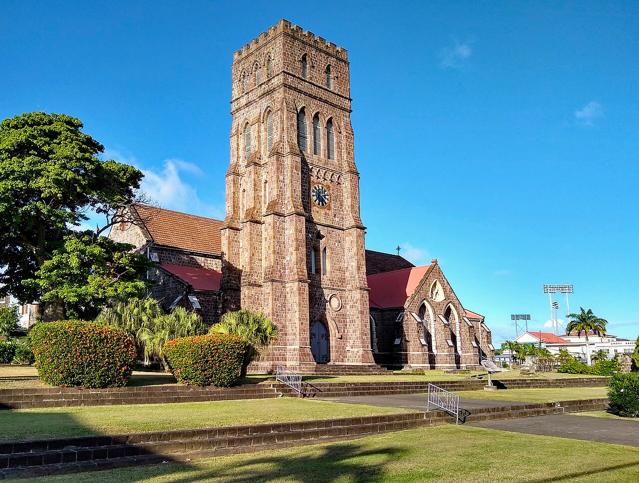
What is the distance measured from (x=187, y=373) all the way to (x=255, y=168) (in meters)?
20.4

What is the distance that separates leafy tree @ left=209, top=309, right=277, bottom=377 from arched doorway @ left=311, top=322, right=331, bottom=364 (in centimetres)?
1160

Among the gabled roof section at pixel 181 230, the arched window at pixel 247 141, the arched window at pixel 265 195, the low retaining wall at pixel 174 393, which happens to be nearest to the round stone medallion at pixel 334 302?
the arched window at pixel 265 195

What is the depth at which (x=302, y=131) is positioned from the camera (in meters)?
39.2

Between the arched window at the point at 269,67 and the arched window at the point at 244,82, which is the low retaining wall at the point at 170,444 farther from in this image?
the arched window at the point at 244,82

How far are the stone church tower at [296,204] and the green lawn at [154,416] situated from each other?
647 inches

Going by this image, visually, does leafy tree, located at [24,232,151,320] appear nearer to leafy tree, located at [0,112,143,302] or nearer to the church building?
leafy tree, located at [0,112,143,302]

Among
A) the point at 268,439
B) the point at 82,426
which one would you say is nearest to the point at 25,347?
the point at 82,426

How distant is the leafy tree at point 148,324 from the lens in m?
23.0

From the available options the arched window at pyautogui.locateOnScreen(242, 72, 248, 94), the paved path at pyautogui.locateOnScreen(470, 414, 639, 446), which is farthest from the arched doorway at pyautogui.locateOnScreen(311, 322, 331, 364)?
the paved path at pyautogui.locateOnScreen(470, 414, 639, 446)

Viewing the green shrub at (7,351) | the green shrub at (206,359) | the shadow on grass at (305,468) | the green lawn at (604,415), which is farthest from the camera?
the green shrub at (7,351)

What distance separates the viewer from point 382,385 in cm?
2439

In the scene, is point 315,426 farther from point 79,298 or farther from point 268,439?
point 79,298

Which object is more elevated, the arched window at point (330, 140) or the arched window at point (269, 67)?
the arched window at point (269, 67)

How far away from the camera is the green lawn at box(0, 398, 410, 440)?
11.7 meters
